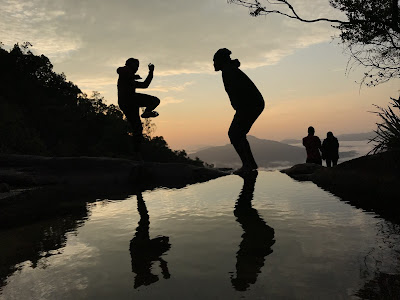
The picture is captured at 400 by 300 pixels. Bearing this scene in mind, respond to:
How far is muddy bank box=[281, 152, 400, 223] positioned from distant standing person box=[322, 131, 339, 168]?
22.0ft

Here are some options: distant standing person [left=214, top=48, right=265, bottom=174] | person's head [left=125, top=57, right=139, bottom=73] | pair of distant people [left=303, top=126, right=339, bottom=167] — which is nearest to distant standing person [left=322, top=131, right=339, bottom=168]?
pair of distant people [left=303, top=126, right=339, bottom=167]

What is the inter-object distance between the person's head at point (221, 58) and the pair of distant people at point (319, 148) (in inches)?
229

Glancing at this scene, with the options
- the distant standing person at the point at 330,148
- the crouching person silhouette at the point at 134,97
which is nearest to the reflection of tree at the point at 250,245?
the crouching person silhouette at the point at 134,97

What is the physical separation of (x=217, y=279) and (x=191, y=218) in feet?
5.10

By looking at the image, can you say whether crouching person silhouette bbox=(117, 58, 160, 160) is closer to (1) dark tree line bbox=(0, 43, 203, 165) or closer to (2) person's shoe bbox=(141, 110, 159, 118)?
(2) person's shoe bbox=(141, 110, 159, 118)

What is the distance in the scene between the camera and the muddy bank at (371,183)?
11.2ft

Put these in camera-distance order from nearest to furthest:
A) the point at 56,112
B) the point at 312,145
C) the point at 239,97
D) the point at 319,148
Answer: the point at 239,97 < the point at 312,145 < the point at 319,148 < the point at 56,112

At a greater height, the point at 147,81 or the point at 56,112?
the point at 56,112

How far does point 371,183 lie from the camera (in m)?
4.30

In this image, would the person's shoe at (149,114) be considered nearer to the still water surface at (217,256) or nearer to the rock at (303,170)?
the rock at (303,170)

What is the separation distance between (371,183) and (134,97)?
204 inches

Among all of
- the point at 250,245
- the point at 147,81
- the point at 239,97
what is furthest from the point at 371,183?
the point at 147,81

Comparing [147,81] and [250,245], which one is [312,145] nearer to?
[147,81]

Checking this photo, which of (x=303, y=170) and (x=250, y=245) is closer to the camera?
(x=250, y=245)
